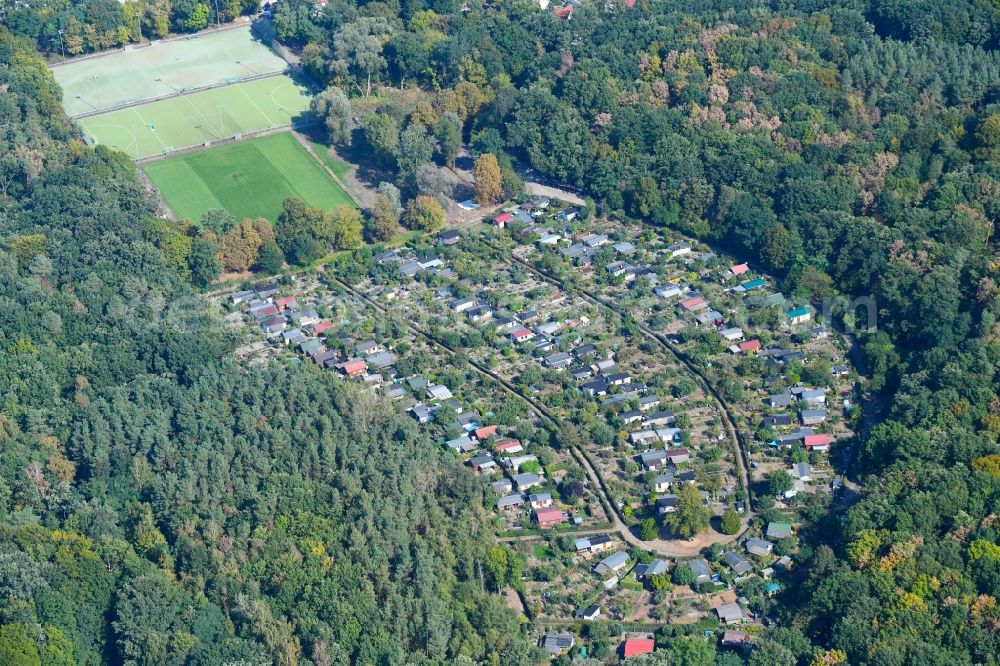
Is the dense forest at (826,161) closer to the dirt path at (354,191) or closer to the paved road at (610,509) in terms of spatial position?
the dirt path at (354,191)

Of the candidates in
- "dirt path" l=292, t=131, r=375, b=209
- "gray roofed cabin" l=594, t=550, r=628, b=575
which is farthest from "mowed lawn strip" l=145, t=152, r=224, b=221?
"gray roofed cabin" l=594, t=550, r=628, b=575

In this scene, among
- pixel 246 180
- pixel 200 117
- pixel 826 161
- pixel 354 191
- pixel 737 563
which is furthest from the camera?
pixel 200 117

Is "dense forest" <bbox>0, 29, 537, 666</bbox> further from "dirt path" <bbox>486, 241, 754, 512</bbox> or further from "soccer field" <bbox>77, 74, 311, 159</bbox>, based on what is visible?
"soccer field" <bbox>77, 74, 311, 159</bbox>

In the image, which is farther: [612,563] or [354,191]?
[354,191]

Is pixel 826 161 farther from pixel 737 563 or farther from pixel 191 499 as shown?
pixel 191 499

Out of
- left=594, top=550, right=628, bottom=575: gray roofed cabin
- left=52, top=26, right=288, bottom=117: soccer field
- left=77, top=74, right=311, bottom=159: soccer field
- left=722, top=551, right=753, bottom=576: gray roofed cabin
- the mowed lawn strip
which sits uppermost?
left=52, top=26, right=288, bottom=117: soccer field

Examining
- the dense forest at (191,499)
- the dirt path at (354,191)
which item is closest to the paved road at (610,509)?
the dense forest at (191,499)

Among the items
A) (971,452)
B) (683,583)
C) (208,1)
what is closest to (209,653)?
(683,583)

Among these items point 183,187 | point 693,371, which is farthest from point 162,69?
point 693,371
